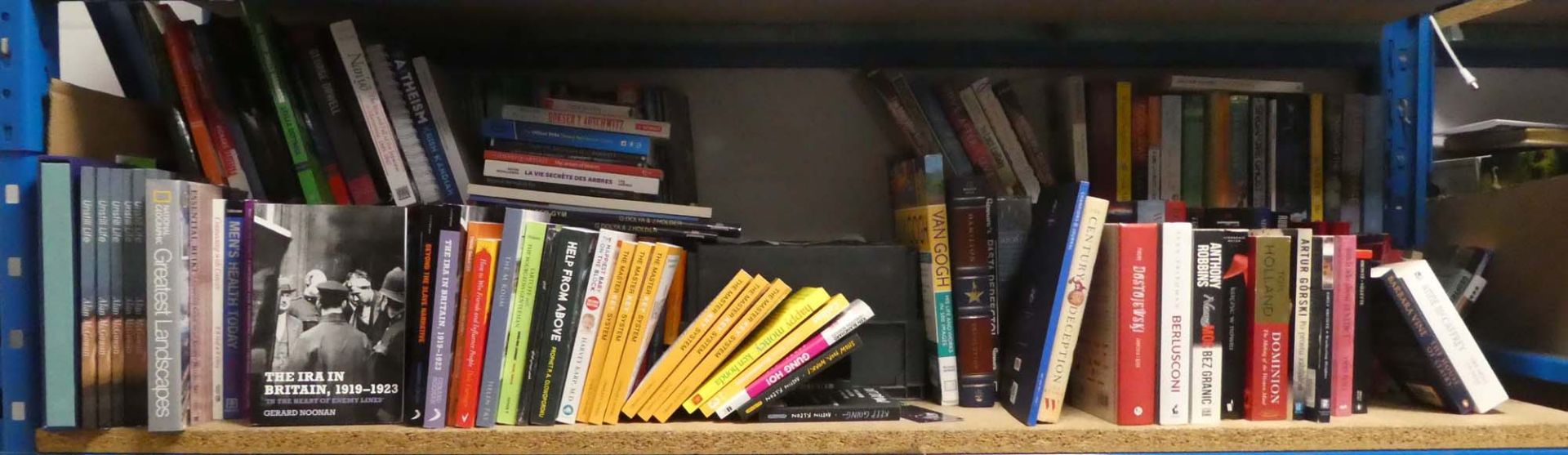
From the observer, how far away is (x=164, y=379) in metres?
0.77

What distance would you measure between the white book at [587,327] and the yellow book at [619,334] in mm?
15

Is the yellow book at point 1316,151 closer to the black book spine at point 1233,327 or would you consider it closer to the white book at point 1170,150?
the white book at point 1170,150

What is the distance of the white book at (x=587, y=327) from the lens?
2.70 ft

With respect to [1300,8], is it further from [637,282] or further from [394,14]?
[394,14]

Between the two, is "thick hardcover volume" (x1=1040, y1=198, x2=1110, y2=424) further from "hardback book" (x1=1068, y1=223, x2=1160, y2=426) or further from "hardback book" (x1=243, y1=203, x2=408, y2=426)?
"hardback book" (x1=243, y1=203, x2=408, y2=426)

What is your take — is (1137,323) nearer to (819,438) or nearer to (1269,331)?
(1269,331)

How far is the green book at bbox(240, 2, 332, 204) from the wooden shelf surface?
0.27 meters

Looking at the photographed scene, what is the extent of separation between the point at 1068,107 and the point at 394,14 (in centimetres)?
83

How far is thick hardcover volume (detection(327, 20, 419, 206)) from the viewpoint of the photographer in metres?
0.93

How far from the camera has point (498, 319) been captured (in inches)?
31.7

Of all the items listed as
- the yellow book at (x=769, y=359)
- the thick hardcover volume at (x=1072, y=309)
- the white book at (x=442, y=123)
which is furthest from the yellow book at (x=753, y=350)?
the white book at (x=442, y=123)

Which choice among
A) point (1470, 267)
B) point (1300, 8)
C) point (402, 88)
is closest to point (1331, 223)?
point (1470, 267)

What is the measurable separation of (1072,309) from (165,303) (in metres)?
0.81

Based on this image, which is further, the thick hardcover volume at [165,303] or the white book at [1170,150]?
the white book at [1170,150]
